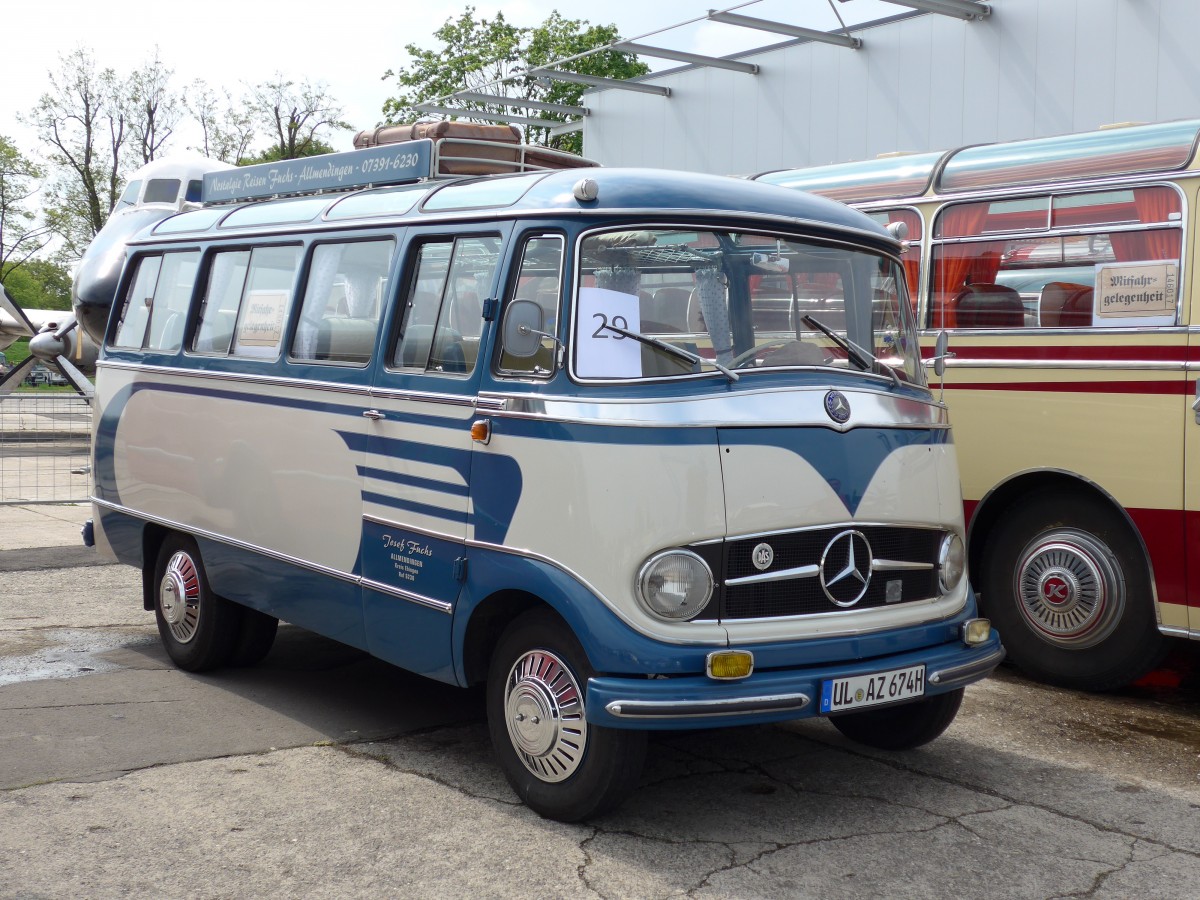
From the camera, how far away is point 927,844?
4.85 metres

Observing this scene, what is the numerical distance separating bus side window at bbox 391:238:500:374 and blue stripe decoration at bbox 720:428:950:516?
49.3 inches

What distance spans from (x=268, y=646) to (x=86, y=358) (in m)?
23.7

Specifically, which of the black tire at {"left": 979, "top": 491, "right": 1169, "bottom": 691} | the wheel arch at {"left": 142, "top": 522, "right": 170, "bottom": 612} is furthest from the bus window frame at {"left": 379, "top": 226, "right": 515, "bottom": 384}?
the black tire at {"left": 979, "top": 491, "right": 1169, "bottom": 691}

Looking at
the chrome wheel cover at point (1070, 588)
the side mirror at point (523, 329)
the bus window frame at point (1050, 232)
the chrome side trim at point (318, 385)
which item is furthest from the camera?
the chrome wheel cover at point (1070, 588)

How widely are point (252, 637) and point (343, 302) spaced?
7.34ft

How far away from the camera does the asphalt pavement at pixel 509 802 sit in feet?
14.7

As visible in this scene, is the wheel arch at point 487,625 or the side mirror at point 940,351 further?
the side mirror at point 940,351

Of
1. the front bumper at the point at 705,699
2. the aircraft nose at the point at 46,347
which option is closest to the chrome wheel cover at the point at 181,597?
Answer: the front bumper at the point at 705,699

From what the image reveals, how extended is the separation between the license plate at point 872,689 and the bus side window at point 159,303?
15.1 ft

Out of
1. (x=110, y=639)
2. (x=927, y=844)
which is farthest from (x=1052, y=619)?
(x=110, y=639)

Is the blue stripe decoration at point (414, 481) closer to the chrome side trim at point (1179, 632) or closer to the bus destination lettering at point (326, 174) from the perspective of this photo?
the bus destination lettering at point (326, 174)


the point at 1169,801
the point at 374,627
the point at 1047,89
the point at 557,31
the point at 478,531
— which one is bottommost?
the point at 1169,801

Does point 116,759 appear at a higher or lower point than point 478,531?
lower

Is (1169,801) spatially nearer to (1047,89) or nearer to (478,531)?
(478,531)
